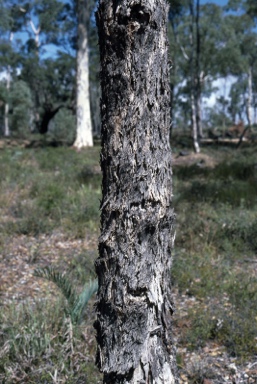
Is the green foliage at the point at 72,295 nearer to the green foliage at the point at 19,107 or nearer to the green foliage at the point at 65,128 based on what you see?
the green foliage at the point at 65,128

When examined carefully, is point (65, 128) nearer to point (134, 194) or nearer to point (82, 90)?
point (82, 90)

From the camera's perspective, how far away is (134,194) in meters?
1.87

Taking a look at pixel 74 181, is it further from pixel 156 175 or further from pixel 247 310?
pixel 156 175

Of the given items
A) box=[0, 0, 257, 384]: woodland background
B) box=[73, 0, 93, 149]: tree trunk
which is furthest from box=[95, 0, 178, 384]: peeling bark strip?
box=[73, 0, 93, 149]: tree trunk

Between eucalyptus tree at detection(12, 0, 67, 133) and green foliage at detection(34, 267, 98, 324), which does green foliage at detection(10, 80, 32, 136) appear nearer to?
eucalyptus tree at detection(12, 0, 67, 133)

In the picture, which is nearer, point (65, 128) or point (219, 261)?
point (219, 261)

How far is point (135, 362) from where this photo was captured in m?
1.92

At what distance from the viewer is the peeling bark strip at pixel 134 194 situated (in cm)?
185

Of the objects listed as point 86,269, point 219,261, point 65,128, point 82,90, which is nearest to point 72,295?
point 86,269

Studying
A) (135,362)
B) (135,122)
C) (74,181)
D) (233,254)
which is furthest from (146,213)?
(74,181)

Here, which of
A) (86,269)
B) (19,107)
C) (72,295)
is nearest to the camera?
(72,295)

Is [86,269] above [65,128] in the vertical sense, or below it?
below

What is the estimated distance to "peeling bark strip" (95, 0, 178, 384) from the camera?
1847mm

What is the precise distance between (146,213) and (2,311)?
2344 millimetres
